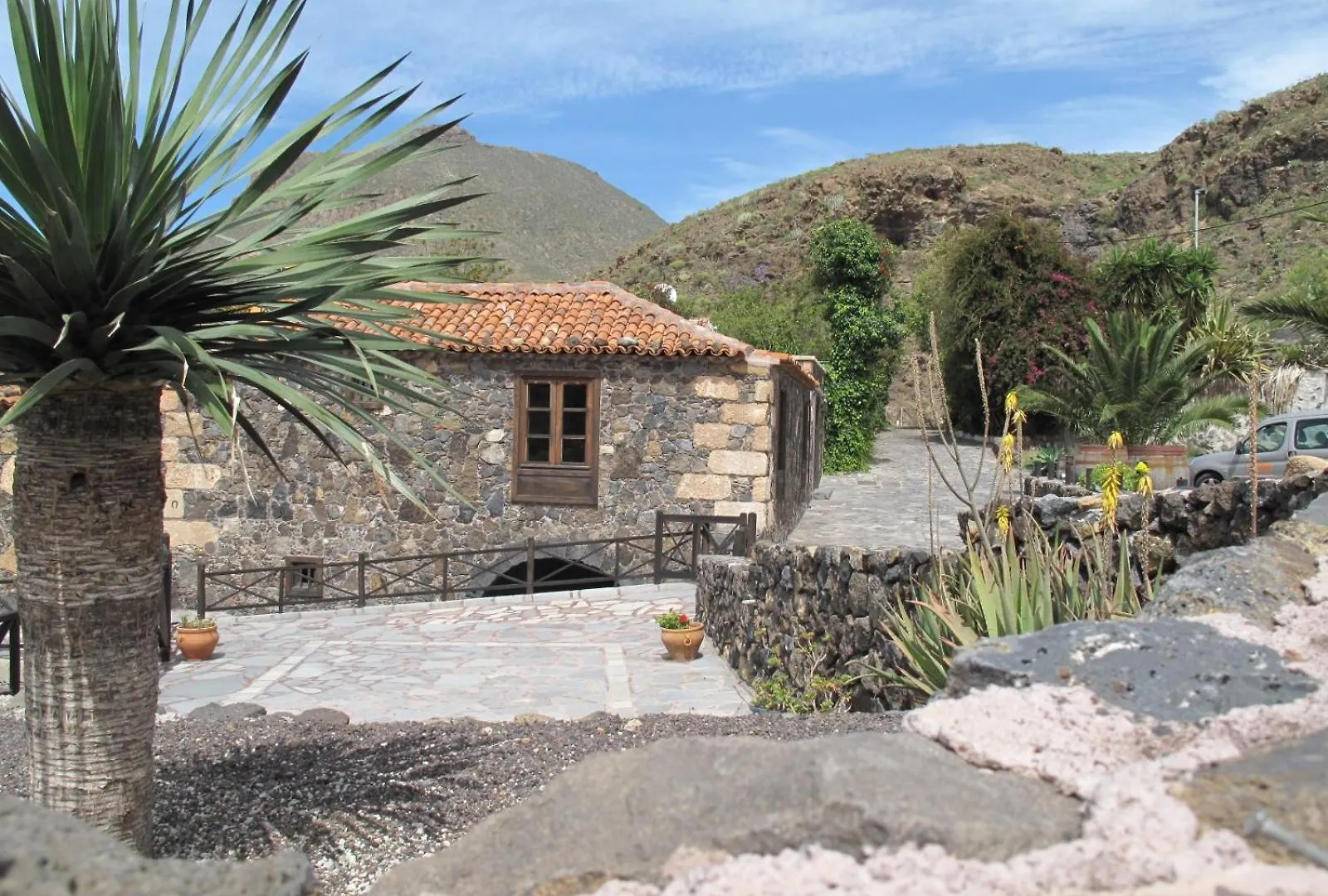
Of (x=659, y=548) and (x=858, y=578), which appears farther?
(x=659, y=548)

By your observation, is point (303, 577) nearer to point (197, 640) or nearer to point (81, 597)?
point (197, 640)

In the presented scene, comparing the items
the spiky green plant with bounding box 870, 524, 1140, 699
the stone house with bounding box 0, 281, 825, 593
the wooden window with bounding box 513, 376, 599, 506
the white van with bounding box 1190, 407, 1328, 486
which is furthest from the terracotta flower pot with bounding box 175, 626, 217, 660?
the white van with bounding box 1190, 407, 1328, 486

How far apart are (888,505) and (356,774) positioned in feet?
47.5

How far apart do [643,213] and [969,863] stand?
75029 millimetres

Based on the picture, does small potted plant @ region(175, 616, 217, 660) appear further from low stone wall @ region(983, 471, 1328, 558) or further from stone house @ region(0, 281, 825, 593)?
low stone wall @ region(983, 471, 1328, 558)

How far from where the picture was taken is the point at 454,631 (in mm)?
10945

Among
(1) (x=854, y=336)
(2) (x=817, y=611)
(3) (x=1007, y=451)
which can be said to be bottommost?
(2) (x=817, y=611)

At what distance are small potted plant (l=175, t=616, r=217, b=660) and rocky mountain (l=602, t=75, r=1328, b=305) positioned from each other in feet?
112

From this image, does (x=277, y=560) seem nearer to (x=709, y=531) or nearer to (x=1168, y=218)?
(x=709, y=531)

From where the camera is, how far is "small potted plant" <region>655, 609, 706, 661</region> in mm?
9156

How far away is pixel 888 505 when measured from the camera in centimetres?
1864

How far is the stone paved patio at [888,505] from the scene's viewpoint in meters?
14.5

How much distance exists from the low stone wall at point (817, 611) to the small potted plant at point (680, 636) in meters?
0.31

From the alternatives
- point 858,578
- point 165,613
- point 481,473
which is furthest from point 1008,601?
point 481,473
